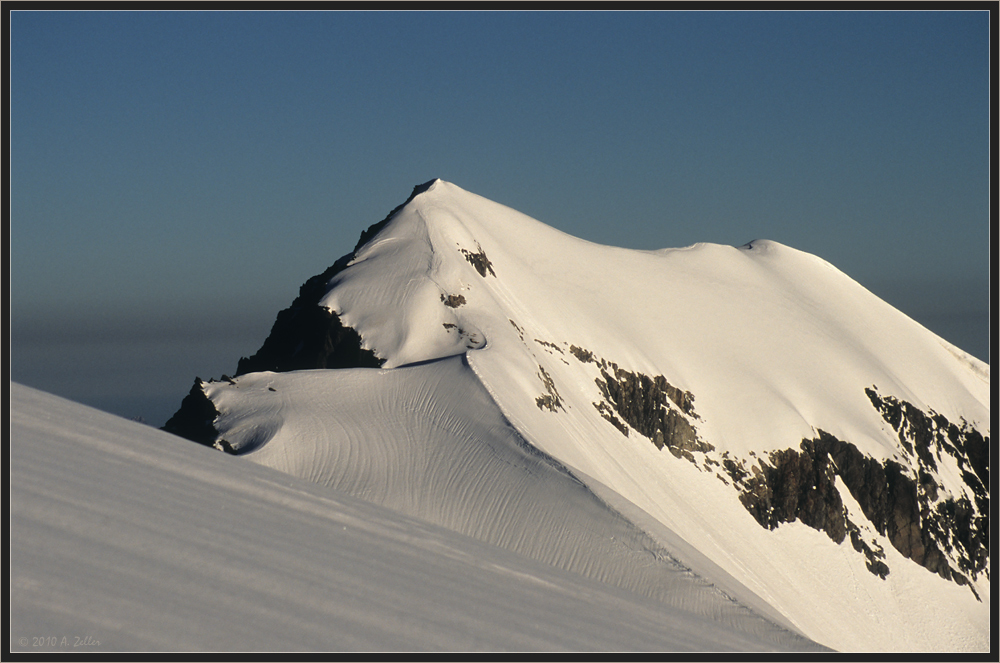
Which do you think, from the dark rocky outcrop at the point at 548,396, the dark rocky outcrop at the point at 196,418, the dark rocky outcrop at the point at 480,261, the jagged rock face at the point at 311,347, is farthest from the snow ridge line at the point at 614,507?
the dark rocky outcrop at the point at 480,261

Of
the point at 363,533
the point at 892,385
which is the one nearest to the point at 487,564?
the point at 363,533

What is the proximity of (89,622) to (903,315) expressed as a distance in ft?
273

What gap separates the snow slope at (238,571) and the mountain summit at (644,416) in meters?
14.8

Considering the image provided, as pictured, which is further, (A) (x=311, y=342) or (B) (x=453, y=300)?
(B) (x=453, y=300)

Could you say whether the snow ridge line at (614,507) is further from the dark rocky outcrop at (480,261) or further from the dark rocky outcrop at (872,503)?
the dark rocky outcrop at (872,503)

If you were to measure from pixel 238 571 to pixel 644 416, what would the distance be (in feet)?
149

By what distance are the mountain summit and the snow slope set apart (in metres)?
14.8

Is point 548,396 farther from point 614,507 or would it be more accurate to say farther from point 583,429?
point 614,507

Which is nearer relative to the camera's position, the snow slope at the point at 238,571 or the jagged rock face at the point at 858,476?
the snow slope at the point at 238,571

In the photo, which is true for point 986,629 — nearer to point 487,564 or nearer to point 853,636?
point 853,636

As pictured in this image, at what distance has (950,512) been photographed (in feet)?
189

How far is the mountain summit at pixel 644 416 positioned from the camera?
2986 cm

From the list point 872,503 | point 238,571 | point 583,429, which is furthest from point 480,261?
point 238,571

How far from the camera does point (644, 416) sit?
48.8m
